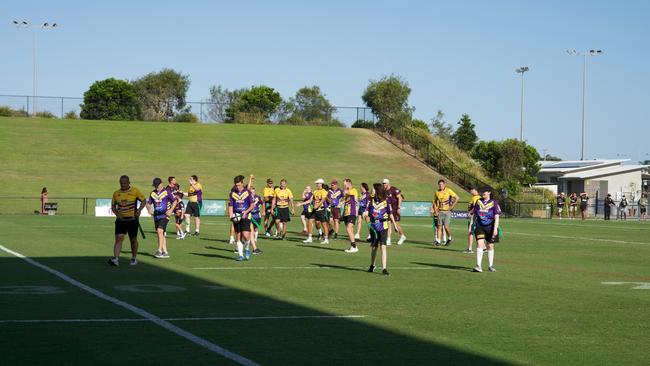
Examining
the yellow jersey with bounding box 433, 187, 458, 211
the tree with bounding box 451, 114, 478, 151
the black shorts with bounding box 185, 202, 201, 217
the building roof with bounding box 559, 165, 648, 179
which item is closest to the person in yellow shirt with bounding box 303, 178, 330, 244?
the yellow jersey with bounding box 433, 187, 458, 211

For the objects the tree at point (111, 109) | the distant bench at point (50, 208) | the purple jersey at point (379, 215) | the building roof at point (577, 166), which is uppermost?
the tree at point (111, 109)

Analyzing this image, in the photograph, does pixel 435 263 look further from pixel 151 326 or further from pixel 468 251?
pixel 151 326

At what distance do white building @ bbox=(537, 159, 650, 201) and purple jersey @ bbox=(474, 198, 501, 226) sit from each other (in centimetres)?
6143

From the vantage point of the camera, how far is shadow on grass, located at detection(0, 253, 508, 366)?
30.7 ft

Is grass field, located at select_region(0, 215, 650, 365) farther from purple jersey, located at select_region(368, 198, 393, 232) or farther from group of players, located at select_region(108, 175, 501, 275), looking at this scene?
purple jersey, located at select_region(368, 198, 393, 232)

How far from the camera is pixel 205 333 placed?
10.8m

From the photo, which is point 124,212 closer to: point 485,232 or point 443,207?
point 485,232

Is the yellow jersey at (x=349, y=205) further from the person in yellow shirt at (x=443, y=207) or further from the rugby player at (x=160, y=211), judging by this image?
the rugby player at (x=160, y=211)

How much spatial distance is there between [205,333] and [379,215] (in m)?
8.10

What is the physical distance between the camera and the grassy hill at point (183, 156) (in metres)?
57.0

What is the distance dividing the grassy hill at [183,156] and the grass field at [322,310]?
33417 millimetres

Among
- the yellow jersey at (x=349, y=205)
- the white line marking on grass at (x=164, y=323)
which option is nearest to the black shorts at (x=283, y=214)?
the yellow jersey at (x=349, y=205)

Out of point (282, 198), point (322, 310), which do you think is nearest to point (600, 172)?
point (282, 198)

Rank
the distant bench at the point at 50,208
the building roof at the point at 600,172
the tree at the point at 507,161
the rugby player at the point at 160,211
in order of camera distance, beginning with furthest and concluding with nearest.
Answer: the tree at the point at 507,161
the building roof at the point at 600,172
the distant bench at the point at 50,208
the rugby player at the point at 160,211
